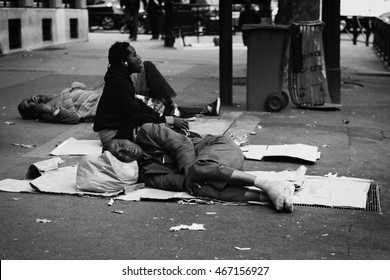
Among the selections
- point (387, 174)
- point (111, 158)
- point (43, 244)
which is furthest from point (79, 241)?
point (387, 174)

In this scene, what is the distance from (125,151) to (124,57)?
1.26 metres

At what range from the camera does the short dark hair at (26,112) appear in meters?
9.02

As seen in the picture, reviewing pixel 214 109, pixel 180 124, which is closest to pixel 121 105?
pixel 180 124

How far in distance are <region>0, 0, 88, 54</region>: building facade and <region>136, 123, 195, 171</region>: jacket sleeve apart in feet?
38.4

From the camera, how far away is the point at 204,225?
504 cm

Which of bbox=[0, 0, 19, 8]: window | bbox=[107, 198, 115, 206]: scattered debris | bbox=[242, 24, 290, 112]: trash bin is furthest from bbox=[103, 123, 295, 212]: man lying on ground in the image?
bbox=[0, 0, 19, 8]: window

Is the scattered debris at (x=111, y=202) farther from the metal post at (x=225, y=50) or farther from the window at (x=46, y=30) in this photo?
the window at (x=46, y=30)

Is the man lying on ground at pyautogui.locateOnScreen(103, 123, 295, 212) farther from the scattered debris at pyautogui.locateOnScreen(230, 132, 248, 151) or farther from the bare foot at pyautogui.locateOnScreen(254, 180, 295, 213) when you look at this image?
the scattered debris at pyautogui.locateOnScreen(230, 132, 248, 151)

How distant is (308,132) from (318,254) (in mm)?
4193

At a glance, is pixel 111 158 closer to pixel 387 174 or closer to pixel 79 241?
pixel 79 241

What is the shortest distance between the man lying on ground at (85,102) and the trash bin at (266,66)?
122 centimetres

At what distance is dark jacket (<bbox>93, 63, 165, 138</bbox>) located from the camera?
21.5 ft

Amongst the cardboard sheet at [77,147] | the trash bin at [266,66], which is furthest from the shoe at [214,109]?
the cardboard sheet at [77,147]
